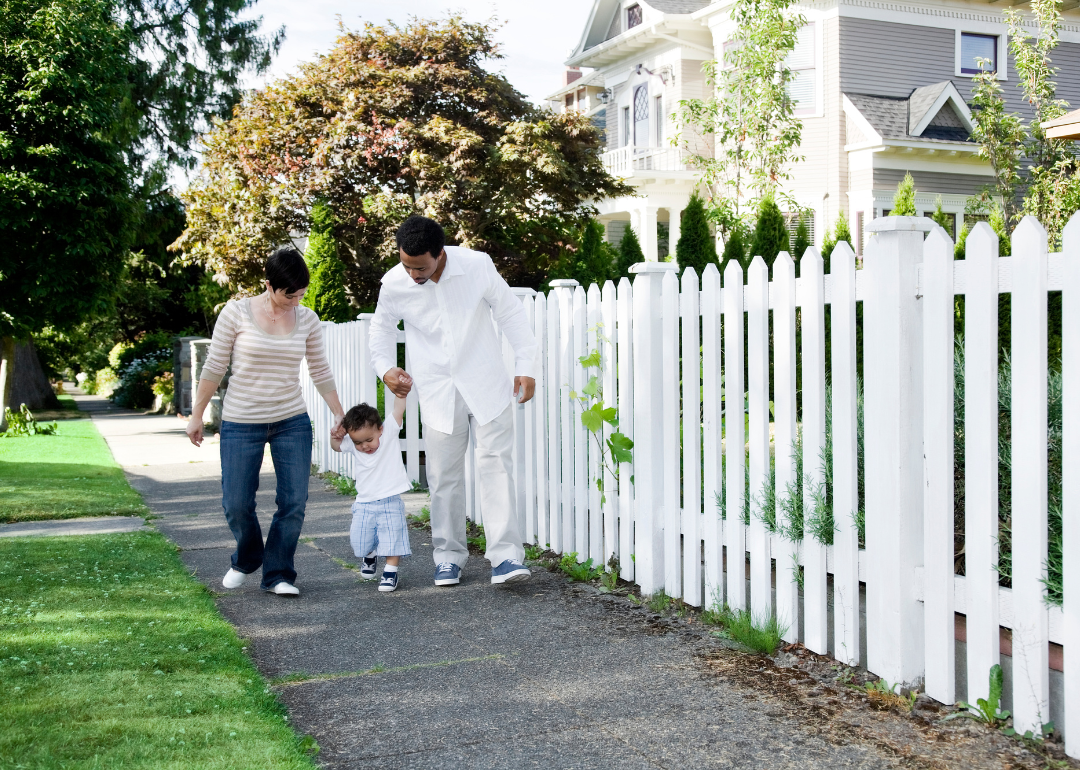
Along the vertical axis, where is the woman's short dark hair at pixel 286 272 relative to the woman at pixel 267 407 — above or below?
above

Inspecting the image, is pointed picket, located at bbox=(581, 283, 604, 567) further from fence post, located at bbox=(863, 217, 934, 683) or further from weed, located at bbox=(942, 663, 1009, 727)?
weed, located at bbox=(942, 663, 1009, 727)

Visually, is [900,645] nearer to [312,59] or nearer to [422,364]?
[422,364]

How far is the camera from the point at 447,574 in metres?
5.03

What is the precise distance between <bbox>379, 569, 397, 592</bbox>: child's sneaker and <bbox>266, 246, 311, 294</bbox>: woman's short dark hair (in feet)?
4.92

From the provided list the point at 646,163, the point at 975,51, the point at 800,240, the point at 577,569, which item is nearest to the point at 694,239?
the point at 800,240

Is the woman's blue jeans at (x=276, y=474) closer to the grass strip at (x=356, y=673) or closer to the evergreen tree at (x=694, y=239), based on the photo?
the grass strip at (x=356, y=673)

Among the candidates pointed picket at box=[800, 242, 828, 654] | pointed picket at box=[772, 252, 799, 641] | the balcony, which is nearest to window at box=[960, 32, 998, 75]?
the balcony

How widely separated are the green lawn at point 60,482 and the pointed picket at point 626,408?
4371 millimetres

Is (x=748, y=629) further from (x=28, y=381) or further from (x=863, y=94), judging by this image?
(x=28, y=381)

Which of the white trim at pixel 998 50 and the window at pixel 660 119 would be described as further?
the window at pixel 660 119

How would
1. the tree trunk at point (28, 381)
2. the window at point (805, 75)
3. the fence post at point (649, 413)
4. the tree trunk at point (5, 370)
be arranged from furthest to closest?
the tree trunk at point (28, 381), the window at point (805, 75), the tree trunk at point (5, 370), the fence post at point (649, 413)

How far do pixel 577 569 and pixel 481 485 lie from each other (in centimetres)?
69

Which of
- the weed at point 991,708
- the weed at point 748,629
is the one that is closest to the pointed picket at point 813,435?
the weed at point 748,629

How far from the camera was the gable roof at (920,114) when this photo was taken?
1900cm
